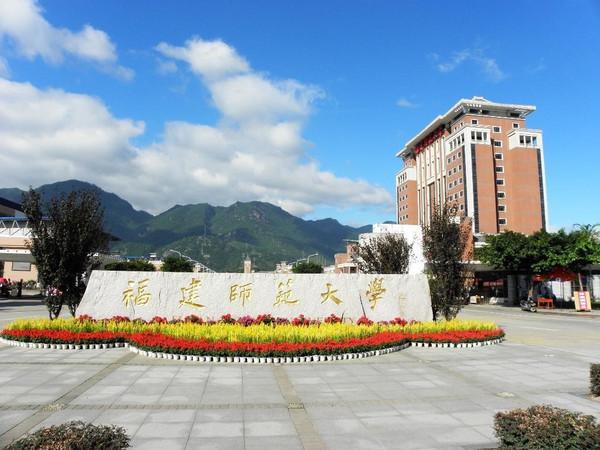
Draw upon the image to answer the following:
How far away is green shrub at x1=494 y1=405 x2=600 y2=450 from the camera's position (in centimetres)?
443

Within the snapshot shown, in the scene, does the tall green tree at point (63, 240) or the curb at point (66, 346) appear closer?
the curb at point (66, 346)

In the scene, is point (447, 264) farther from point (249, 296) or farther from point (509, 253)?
point (509, 253)

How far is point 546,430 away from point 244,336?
8548mm

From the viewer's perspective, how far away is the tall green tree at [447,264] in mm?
17891

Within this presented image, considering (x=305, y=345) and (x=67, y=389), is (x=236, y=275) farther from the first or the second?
(x=67, y=389)

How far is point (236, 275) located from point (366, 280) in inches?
200

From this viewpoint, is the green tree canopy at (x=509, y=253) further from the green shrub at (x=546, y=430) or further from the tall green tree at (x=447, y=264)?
the green shrub at (x=546, y=430)

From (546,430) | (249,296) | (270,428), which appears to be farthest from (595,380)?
(249,296)

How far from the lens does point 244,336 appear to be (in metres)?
12.1

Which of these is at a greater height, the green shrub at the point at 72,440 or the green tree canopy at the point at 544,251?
the green tree canopy at the point at 544,251

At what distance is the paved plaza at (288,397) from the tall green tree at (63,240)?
13.9 ft

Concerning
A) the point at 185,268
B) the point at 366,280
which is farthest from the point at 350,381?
the point at 185,268

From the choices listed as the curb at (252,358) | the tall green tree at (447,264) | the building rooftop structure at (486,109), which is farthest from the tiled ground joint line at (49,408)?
the building rooftop structure at (486,109)

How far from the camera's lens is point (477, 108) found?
262 ft
